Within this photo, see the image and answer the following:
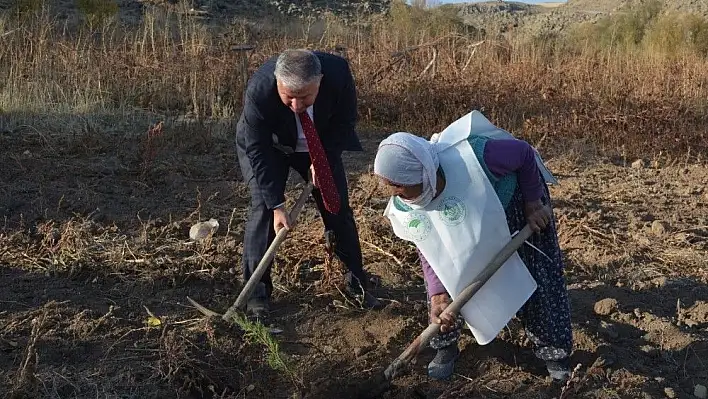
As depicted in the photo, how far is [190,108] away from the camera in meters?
8.05

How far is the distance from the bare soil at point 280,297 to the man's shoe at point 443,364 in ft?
0.17

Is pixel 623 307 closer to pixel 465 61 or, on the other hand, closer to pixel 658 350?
pixel 658 350

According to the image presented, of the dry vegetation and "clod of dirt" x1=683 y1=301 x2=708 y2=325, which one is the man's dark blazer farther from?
"clod of dirt" x1=683 y1=301 x2=708 y2=325

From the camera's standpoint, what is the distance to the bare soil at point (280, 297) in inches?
117

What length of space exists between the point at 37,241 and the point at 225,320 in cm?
169

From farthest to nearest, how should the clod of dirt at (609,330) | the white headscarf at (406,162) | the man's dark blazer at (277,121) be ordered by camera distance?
the clod of dirt at (609,330) < the man's dark blazer at (277,121) < the white headscarf at (406,162)

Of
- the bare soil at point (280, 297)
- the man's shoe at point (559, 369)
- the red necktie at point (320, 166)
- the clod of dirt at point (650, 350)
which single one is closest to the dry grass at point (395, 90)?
the bare soil at point (280, 297)

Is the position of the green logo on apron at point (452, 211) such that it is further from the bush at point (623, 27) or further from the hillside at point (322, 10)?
the hillside at point (322, 10)

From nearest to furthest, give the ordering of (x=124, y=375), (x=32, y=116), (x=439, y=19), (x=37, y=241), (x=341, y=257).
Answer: (x=124, y=375)
(x=341, y=257)
(x=37, y=241)
(x=32, y=116)
(x=439, y=19)

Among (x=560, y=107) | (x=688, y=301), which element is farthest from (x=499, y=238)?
(x=560, y=107)

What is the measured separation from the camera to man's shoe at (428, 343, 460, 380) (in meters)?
3.04

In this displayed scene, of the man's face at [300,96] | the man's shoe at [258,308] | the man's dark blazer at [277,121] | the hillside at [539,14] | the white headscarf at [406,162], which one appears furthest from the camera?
the hillside at [539,14]

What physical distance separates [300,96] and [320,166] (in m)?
0.41

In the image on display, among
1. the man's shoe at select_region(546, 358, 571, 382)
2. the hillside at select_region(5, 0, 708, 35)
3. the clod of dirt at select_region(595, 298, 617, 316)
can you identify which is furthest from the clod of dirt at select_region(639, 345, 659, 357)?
the hillside at select_region(5, 0, 708, 35)
